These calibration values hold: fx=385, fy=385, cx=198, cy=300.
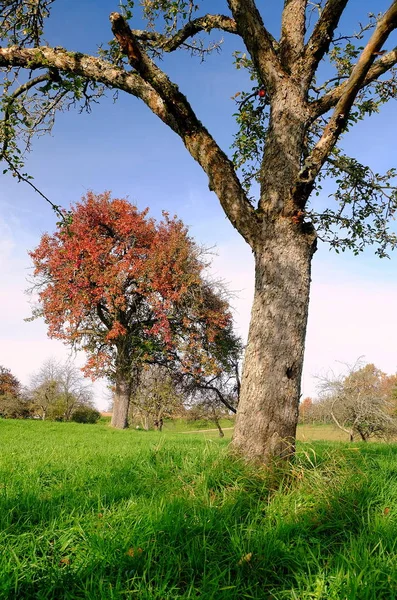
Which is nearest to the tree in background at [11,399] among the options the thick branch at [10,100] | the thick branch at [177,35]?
the thick branch at [10,100]

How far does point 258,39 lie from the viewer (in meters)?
5.15

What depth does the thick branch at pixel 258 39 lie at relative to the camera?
512 cm

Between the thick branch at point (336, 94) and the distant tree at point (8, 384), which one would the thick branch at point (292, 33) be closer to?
the thick branch at point (336, 94)

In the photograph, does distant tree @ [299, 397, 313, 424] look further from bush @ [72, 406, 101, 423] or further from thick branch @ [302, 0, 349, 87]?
bush @ [72, 406, 101, 423]

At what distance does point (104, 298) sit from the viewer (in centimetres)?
1902

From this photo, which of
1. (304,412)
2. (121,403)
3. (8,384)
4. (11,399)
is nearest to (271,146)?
(304,412)

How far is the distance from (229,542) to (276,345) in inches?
82.5

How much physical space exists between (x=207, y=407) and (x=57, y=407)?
1726 cm

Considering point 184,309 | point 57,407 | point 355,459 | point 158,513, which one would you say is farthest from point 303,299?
point 57,407

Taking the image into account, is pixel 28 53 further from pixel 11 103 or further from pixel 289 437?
pixel 289 437

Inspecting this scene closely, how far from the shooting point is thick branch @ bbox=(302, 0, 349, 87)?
5.12 metres

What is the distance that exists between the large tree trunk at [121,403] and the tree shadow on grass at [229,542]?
1697cm

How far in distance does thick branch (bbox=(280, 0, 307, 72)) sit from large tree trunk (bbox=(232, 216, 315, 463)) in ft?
8.01

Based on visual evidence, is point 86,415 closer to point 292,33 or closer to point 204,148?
point 204,148
